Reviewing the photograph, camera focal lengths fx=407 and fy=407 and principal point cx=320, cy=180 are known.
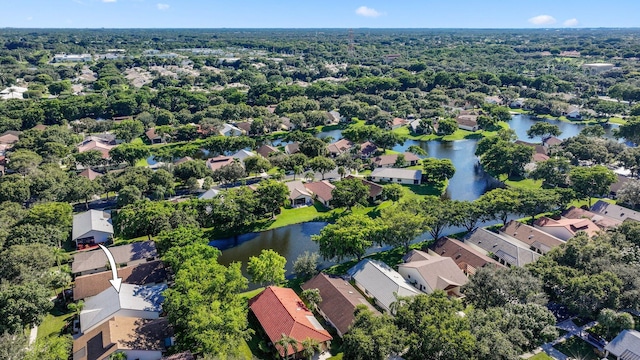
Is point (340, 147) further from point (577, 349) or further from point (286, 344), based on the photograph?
point (577, 349)

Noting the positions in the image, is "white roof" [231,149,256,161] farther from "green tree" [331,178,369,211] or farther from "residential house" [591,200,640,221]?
"residential house" [591,200,640,221]

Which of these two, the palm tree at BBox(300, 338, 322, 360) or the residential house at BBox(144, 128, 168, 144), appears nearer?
the palm tree at BBox(300, 338, 322, 360)

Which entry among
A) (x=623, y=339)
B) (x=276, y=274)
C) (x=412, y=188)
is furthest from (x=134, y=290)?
(x=412, y=188)

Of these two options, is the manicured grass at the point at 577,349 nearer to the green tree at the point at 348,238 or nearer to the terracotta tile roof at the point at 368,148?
the green tree at the point at 348,238

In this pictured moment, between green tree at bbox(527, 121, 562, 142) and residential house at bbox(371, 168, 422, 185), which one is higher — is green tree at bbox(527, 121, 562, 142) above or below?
above

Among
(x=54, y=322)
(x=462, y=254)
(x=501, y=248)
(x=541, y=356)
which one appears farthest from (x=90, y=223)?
(x=541, y=356)

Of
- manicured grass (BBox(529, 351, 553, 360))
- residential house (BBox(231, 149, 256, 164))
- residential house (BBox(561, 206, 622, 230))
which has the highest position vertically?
residential house (BBox(231, 149, 256, 164))

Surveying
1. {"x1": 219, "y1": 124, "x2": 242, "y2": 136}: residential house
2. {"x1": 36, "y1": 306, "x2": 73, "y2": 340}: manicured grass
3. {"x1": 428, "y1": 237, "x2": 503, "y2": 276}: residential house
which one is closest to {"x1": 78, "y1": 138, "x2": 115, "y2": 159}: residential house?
{"x1": 219, "y1": 124, "x2": 242, "y2": 136}: residential house

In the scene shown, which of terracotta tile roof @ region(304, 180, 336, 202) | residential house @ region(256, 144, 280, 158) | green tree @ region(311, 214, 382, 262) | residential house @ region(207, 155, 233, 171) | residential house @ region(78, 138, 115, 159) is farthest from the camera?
residential house @ region(256, 144, 280, 158)
